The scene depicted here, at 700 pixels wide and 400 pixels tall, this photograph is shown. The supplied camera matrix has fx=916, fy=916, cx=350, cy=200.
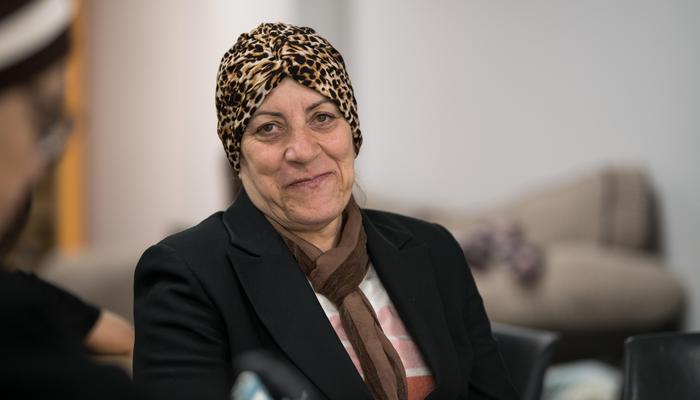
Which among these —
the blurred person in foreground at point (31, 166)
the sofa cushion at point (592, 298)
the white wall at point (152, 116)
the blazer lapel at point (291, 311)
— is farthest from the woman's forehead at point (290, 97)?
the white wall at point (152, 116)

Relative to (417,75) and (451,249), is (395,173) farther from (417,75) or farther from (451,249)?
(451,249)

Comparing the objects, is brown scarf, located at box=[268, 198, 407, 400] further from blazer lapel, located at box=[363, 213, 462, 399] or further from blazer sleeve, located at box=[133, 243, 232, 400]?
blazer sleeve, located at box=[133, 243, 232, 400]

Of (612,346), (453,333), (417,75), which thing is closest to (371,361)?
(453,333)

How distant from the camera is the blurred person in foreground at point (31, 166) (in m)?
0.40

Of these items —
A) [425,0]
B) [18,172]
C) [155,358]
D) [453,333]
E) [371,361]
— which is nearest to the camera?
[18,172]

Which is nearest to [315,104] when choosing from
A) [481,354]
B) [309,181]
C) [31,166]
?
[309,181]

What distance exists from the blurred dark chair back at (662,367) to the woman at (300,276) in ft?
0.85

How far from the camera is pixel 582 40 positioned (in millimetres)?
5324

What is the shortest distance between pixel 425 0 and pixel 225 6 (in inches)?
67.8

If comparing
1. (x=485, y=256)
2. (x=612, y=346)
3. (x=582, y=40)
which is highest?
(x=582, y=40)

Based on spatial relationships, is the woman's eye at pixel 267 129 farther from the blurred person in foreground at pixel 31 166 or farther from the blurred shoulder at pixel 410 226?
the blurred person in foreground at pixel 31 166

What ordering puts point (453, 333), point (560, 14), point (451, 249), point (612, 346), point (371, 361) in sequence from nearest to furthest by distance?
point (371, 361)
point (453, 333)
point (451, 249)
point (612, 346)
point (560, 14)

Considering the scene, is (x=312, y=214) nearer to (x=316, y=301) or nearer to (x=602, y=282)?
(x=316, y=301)

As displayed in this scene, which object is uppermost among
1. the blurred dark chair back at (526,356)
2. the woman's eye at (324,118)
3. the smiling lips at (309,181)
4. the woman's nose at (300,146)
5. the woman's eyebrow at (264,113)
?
the woman's eyebrow at (264,113)
